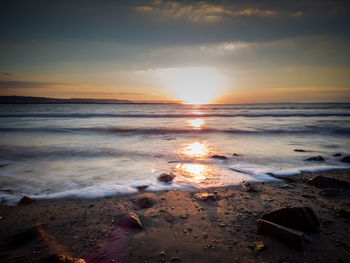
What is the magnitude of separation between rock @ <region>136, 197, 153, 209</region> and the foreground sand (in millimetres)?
72

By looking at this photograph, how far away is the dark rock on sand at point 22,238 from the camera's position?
2.06 meters

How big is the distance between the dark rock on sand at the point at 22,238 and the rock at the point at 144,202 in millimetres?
1380

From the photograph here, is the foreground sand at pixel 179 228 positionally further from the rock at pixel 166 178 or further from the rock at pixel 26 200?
the rock at pixel 166 178

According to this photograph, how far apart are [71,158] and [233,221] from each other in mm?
5575

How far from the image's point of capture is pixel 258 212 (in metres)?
2.71

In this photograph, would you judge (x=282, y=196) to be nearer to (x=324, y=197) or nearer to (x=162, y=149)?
(x=324, y=197)

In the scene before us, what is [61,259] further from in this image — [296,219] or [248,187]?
[248,187]

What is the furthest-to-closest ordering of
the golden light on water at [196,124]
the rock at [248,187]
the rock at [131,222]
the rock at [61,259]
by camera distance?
the golden light on water at [196,124], the rock at [248,187], the rock at [131,222], the rock at [61,259]

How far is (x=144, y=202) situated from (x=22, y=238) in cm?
158

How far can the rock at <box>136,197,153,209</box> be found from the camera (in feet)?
9.75

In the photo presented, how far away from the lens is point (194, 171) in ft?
15.4

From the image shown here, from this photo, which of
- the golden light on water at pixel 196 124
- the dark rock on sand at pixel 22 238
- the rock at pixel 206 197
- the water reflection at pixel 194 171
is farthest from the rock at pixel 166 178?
the golden light on water at pixel 196 124

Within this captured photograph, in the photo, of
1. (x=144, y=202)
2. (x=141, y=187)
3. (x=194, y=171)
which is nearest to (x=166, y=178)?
(x=141, y=187)

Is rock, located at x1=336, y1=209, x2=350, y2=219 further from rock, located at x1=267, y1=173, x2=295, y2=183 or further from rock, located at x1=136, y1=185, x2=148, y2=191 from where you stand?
rock, located at x1=136, y1=185, x2=148, y2=191
